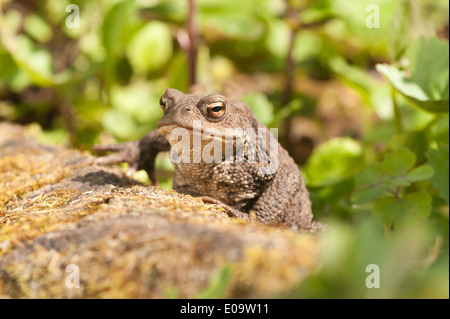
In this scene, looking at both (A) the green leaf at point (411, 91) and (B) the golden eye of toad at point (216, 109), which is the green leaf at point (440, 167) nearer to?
(A) the green leaf at point (411, 91)

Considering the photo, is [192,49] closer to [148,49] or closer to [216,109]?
[148,49]

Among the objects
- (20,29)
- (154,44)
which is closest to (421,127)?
(154,44)

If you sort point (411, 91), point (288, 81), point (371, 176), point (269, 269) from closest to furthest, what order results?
point (269, 269), point (371, 176), point (411, 91), point (288, 81)

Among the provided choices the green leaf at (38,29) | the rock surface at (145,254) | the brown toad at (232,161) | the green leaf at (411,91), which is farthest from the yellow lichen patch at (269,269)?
the green leaf at (38,29)

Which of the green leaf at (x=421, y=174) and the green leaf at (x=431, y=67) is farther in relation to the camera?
the green leaf at (x=431, y=67)

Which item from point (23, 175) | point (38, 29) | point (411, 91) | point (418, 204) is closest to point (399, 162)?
point (418, 204)

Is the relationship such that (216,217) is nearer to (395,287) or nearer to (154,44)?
(395,287)

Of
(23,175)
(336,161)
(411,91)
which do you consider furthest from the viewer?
(336,161)
